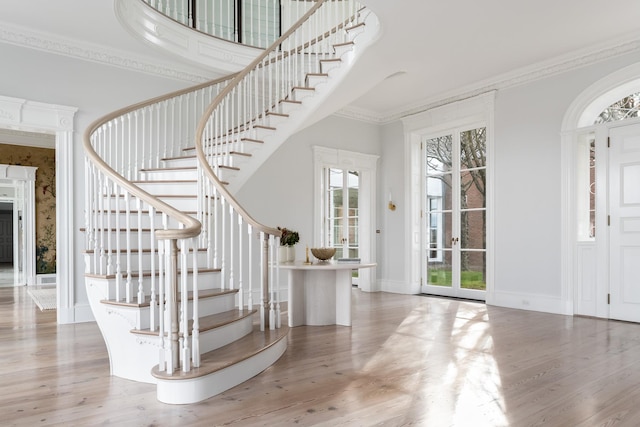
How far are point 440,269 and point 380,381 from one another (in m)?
4.69

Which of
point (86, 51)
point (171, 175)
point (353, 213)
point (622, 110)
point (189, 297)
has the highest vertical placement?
point (86, 51)

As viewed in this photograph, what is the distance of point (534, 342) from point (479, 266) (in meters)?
2.72

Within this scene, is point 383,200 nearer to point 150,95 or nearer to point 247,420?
point 150,95

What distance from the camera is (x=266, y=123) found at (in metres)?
5.59

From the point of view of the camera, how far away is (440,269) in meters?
7.48

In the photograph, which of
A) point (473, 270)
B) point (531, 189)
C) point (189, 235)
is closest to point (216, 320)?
point (189, 235)

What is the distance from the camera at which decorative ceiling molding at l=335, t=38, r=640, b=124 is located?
17.5 feet

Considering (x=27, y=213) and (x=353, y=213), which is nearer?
(x=353, y=213)

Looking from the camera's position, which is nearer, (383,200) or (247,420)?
(247,420)

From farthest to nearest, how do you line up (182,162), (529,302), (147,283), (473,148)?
(473,148) < (529,302) < (182,162) < (147,283)

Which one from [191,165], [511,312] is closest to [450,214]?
[511,312]

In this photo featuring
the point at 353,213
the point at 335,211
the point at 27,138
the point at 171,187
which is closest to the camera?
the point at 171,187

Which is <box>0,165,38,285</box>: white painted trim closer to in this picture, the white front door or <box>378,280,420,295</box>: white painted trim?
<box>378,280,420,295</box>: white painted trim

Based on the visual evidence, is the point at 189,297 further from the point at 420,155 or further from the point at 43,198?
the point at 43,198
